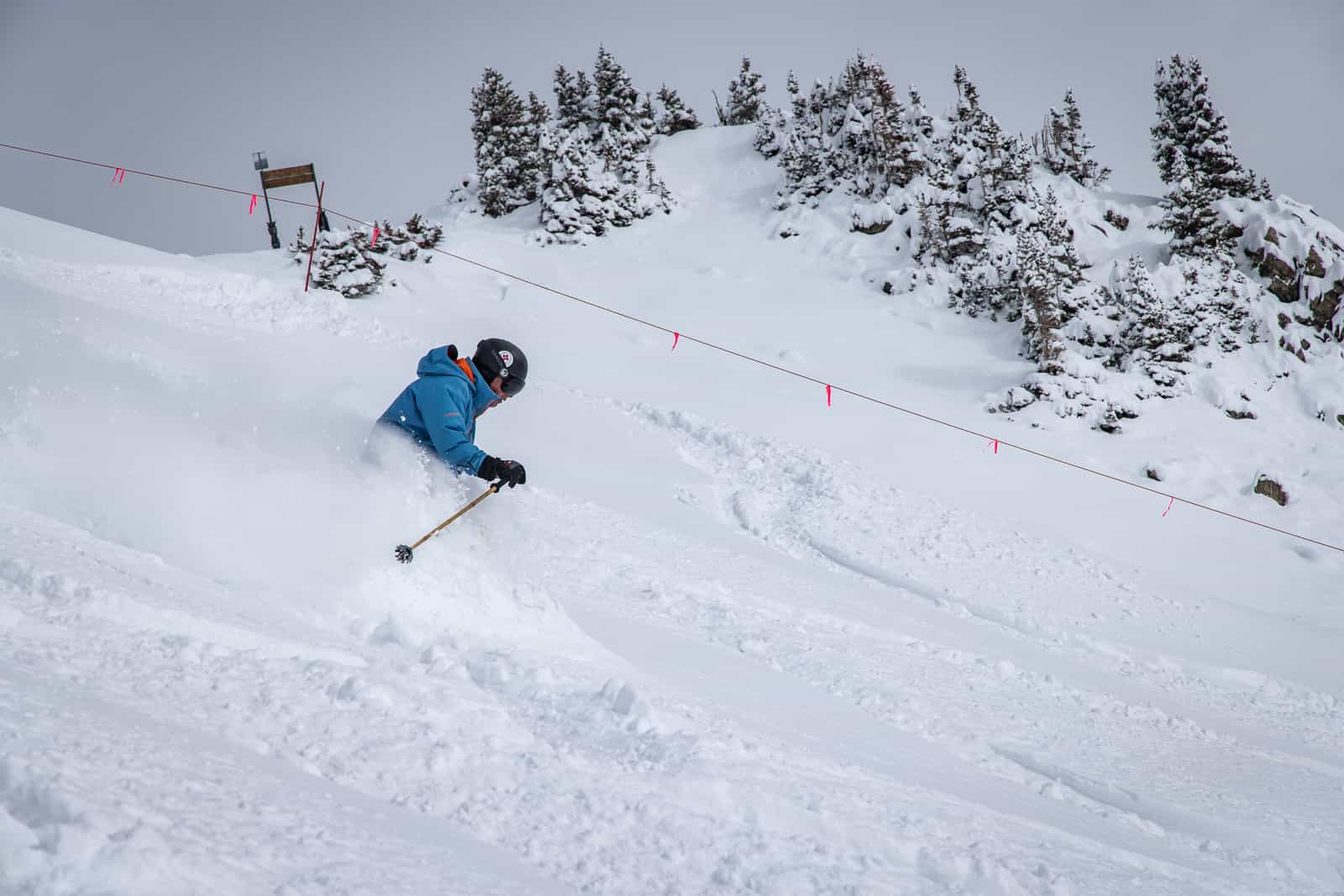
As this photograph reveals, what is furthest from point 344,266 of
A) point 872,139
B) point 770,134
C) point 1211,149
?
point 1211,149

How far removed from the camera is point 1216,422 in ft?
57.1

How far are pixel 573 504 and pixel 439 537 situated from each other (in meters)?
2.84

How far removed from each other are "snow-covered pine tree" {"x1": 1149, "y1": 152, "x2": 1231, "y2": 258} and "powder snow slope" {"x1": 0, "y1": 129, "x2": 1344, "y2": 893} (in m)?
12.4

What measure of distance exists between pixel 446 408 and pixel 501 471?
0.58 metres

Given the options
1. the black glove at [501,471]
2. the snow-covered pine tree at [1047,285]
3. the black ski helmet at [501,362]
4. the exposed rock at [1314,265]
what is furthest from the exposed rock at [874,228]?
the black glove at [501,471]

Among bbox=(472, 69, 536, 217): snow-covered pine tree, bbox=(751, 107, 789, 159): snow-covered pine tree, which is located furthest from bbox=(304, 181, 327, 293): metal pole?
bbox=(751, 107, 789, 159): snow-covered pine tree

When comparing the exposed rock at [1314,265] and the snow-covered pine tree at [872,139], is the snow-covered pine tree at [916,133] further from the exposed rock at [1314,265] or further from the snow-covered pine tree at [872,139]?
the exposed rock at [1314,265]

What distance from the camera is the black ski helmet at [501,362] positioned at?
5.42 metres

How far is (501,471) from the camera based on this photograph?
16.9ft

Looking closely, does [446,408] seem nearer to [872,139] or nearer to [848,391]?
[848,391]

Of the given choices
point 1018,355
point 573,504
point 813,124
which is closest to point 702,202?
point 813,124

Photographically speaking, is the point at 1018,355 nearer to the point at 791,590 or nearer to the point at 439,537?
the point at 791,590

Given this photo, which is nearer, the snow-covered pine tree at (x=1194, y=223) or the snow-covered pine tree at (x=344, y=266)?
the snow-covered pine tree at (x=344, y=266)

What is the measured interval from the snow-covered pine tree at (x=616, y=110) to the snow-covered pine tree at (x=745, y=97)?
10.6 metres
